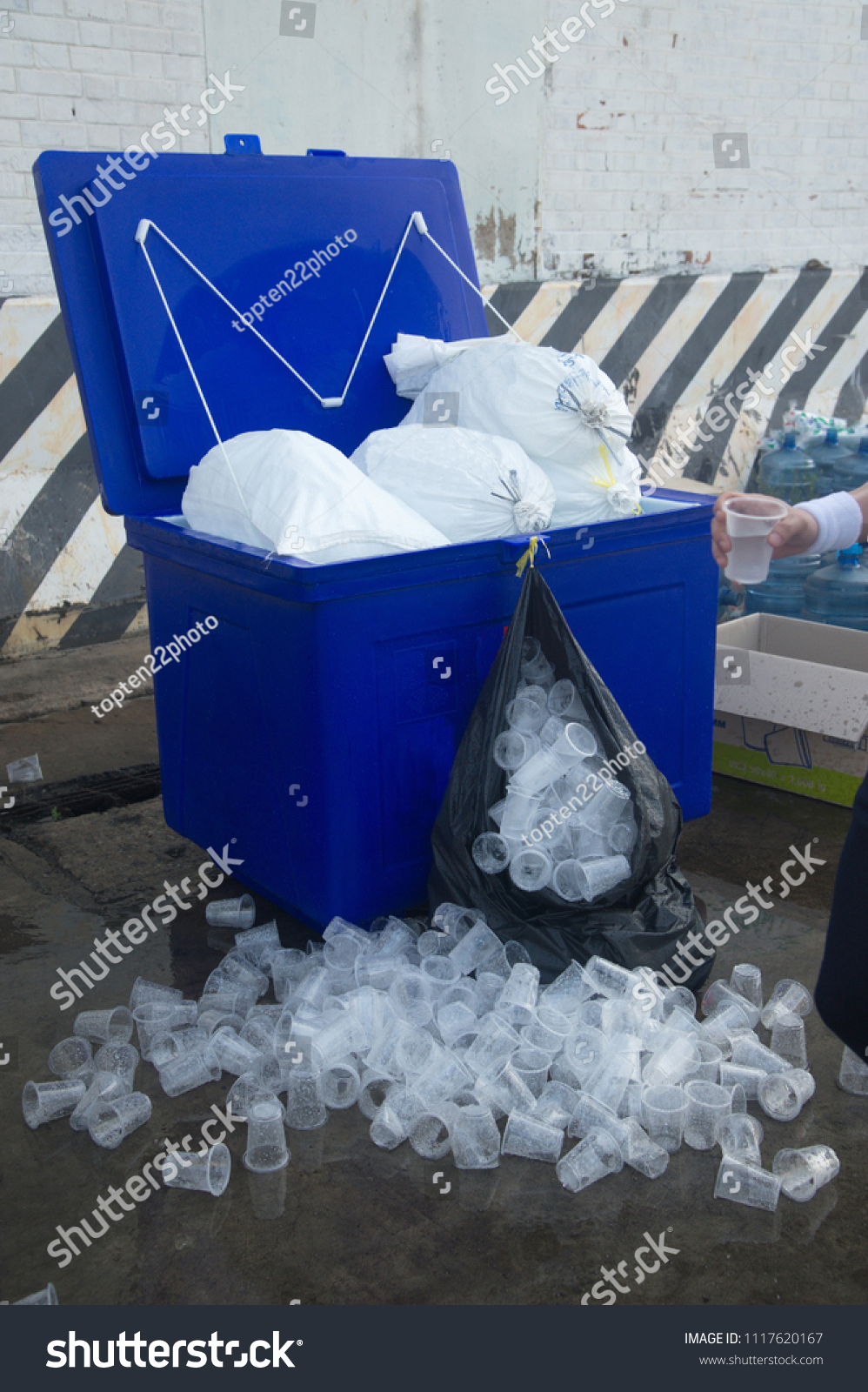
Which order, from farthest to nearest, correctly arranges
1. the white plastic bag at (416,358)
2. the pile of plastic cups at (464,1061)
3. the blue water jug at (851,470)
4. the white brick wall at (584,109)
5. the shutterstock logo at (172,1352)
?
the blue water jug at (851,470) → the white brick wall at (584,109) → the white plastic bag at (416,358) → the pile of plastic cups at (464,1061) → the shutterstock logo at (172,1352)

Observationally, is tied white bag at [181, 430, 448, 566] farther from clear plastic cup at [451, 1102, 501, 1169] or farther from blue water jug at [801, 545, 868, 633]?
blue water jug at [801, 545, 868, 633]

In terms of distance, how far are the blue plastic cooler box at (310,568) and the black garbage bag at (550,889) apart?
0.10 m

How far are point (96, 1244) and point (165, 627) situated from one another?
1.29 m

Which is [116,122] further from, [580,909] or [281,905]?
[580,909]

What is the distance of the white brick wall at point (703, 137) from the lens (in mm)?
5559

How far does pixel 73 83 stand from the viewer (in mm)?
4164

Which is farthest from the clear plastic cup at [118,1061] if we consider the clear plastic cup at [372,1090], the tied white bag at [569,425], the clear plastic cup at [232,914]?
the tied white bag at [569,425]

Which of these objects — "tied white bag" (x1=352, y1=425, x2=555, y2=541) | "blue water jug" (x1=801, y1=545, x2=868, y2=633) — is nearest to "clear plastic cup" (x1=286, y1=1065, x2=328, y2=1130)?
"tied white bag" (x1=352, y1=425, x2=555, y2=541)

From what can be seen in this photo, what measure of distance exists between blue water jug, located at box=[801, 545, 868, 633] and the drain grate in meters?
2.23

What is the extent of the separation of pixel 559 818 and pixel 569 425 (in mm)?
863

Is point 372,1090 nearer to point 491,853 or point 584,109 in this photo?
point 491,853

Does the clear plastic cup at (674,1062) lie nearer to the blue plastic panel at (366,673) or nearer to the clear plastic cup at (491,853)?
the clear plastic cup at (491,853)

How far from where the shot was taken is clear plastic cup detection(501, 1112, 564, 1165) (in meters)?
1.80

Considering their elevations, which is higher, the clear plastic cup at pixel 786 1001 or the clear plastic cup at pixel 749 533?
the clear plastic cup at pixel 749 533
